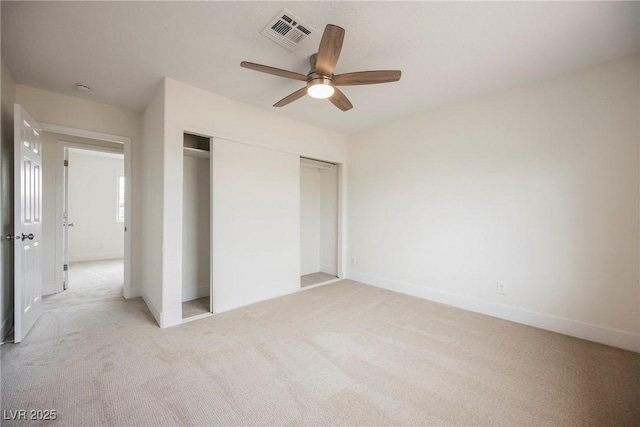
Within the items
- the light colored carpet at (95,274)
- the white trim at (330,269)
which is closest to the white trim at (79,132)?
the light colored carpet at (95,274)

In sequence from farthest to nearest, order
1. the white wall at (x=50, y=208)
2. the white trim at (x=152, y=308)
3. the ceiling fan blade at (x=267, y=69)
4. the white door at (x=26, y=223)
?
the white wall at (x=50, y=208)
the white trim at (x=152, y=308)
the white door at (x=26, y=223)
the ceiling fan blade at (x=267, y=69)

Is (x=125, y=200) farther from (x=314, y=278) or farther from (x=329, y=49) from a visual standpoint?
(x=329, y=49)

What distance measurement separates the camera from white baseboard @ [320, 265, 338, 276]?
4.67 m

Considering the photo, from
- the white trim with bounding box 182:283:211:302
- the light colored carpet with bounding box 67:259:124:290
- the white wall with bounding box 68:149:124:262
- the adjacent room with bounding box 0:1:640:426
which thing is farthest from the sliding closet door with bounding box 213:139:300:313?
the white wall with bounding box 68:149:124:262

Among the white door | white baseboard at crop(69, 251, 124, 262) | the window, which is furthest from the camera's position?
the window

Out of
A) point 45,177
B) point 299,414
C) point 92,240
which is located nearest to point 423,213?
point 299,414

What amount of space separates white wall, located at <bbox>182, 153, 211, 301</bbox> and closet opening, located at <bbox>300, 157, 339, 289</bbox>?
170 centimetres

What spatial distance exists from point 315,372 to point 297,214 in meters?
2.23

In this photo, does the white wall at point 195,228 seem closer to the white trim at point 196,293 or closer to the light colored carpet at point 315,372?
the white trim at point 196,293

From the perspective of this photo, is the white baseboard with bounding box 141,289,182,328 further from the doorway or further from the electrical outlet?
the doorway

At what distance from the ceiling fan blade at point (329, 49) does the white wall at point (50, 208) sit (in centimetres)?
401

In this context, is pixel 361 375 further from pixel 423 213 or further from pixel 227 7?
pixel 227 7

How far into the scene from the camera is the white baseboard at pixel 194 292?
11.0ft

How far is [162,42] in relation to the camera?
2.03m
